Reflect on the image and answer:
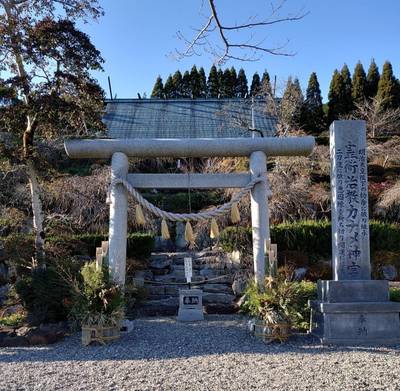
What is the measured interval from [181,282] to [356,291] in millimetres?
5862

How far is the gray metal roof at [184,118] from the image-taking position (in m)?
22.4

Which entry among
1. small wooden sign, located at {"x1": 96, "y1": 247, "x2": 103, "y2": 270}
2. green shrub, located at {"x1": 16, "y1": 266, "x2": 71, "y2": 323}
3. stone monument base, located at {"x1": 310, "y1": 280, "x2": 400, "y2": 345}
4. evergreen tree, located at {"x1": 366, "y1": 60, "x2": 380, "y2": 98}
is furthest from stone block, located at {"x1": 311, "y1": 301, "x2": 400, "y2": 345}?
evergreen tree, located at {"x1": 366, "y1": 60, "x2": 380, "y2": 98}

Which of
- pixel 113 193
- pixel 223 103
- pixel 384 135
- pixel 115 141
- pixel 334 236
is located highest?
pixel 223 103

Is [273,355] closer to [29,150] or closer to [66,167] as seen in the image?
[29,150]

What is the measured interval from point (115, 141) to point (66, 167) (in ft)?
40.7

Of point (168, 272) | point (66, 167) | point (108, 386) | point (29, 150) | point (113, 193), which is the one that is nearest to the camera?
point (108, 386)

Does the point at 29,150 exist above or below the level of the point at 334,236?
above

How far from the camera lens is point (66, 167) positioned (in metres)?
19.5

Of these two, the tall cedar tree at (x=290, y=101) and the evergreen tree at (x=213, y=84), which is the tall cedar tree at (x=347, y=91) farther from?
the evergreen tree at (x=213, y=84)

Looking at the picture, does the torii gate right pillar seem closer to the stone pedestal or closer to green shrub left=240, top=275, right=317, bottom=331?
green shrub left=240, top=275, right=317, bottom=331

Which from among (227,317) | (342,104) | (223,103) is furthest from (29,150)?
(342,104)

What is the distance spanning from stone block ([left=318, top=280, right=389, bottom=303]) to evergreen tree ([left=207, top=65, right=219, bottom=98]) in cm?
2759

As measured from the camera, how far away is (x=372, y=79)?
27.6 metres

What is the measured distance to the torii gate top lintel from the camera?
7.91 m
